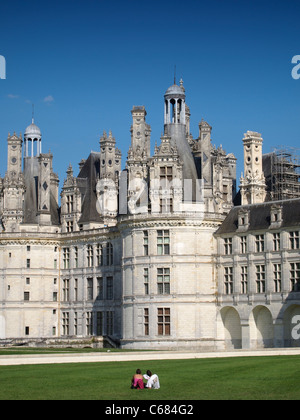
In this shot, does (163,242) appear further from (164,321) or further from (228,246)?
(164,321)

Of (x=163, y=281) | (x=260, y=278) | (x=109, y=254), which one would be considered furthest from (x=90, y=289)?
(x=260, y=278)

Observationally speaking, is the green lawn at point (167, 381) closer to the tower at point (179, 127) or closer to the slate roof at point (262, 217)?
the slate roof at point (262, 217)

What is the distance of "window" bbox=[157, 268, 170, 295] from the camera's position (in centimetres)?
6612

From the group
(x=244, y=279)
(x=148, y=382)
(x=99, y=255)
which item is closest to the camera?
(x=148, y=382)

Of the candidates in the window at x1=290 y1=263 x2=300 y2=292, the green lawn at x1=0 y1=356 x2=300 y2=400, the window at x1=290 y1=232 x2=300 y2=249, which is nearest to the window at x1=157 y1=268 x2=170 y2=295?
the window at x1=290 y1=263 x2=300 y2=292

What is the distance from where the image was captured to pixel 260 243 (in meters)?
63.8

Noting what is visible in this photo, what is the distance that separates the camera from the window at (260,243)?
6358 centimetres

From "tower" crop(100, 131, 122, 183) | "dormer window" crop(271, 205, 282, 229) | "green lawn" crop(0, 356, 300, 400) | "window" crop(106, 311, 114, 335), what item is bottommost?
"green lawn" crop(0, 356, 300, 400)

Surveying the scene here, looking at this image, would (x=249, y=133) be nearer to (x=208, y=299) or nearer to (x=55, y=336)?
(x=208, y=299)

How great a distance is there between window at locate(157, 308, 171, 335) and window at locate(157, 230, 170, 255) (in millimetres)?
4091

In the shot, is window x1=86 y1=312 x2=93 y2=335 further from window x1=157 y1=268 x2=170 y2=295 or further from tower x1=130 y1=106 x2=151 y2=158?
tower x1=130 y1=106 x2=151 y2=158

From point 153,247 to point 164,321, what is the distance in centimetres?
527

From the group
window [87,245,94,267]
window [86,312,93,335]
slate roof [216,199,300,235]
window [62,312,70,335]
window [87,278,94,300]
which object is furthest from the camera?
window [62,312,70,335]
